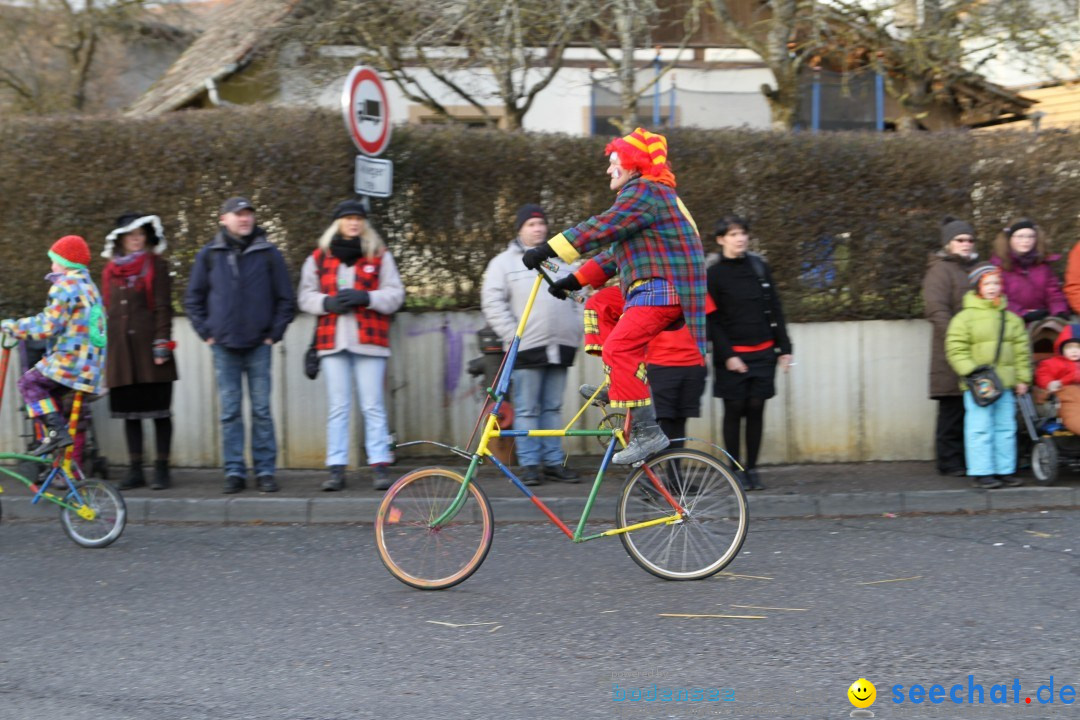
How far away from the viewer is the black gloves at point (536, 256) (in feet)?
18.7

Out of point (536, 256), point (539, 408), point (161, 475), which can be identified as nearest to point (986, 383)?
point (539, 408)

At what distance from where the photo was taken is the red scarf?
873 cm

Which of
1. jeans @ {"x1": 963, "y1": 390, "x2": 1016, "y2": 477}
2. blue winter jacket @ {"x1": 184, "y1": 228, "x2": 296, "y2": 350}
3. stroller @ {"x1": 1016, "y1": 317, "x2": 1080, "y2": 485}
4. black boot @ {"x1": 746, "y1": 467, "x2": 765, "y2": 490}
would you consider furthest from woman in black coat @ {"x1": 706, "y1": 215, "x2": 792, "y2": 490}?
blue winter jacket @ {"x1": 184, "y1": 228, "x2": 296, "y2": 350}

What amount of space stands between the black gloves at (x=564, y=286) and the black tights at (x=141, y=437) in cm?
411

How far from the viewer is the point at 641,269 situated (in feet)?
20.2

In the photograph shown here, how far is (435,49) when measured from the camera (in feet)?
→ 47.1

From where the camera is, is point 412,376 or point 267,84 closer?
point 412,376

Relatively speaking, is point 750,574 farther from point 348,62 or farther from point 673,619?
point 348,62

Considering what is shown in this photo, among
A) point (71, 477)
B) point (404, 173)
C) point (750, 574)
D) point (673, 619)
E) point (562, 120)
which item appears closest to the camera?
point (673, 619)

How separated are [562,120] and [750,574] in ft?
50.4

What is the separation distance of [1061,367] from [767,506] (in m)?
2.33

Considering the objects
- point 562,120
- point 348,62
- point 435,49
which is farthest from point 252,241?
point 562,120

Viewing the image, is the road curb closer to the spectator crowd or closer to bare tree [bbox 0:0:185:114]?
the spectator crowd

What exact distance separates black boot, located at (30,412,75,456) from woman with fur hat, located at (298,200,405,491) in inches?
71.0
